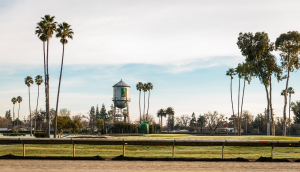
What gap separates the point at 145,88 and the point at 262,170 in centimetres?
11283

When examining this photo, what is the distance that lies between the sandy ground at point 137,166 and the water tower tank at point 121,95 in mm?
79524

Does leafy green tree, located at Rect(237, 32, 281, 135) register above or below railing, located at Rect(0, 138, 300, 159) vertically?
above

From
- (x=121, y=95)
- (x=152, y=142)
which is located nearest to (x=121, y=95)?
(x=121, y=95)

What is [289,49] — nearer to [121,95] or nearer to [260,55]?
[260,55]

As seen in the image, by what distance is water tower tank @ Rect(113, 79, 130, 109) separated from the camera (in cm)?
9350

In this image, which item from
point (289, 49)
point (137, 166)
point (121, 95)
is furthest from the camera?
point (121, 95)

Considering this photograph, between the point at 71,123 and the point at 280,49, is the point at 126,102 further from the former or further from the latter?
the point at 280,49

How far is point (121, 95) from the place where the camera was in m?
93.6

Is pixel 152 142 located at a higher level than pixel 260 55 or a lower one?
lower

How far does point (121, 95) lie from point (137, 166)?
81.3 m

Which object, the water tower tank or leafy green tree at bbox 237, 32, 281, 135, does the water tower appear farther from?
leafy green tree at bbox 237, 32, 281, 135

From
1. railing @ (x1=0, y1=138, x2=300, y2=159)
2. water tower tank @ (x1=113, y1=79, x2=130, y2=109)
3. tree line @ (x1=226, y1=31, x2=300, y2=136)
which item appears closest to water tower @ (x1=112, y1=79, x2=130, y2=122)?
water tower tank @ (x1=113, y1=79, x2=130, y2=109)

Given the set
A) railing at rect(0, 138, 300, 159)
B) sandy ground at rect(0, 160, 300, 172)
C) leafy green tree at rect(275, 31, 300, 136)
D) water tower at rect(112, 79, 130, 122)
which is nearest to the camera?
sandy ground at rect(0, 160, 300, 172)

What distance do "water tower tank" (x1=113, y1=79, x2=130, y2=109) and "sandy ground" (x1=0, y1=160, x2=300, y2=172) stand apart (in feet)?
261
